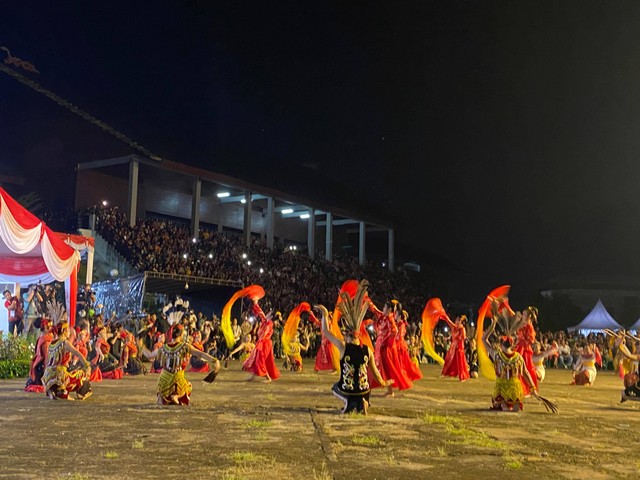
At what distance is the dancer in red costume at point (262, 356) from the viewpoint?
15.5 meters

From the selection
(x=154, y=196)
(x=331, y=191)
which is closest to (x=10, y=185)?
(x=154, y=196)

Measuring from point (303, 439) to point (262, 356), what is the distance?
857 cm

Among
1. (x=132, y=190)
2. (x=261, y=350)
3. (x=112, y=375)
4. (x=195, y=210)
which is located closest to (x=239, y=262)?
(x=195, y=210)

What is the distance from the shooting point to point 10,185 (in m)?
27.6

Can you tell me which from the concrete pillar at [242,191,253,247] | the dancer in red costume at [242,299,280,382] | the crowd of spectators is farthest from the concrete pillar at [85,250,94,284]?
the concrete pillar at [242,191,253,247]

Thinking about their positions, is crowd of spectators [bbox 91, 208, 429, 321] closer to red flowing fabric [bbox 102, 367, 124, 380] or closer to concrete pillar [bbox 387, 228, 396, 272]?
concrete pillar [bbox 387, 228, 396, 272]

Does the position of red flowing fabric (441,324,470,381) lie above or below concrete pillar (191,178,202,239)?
below

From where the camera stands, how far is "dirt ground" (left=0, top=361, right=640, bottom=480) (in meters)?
5.61

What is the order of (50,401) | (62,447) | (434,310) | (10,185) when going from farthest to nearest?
1. (10,185)
2. (434,310)
3. (50,401)
4. (62,447)

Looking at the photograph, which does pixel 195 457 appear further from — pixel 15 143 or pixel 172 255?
pixel 15 143

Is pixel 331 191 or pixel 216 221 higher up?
pixel 331 191

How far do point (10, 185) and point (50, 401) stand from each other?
2007cm

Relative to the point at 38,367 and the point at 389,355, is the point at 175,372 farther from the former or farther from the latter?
the point at 389,355

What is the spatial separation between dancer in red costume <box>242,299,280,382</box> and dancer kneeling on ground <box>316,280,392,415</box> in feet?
19.9
